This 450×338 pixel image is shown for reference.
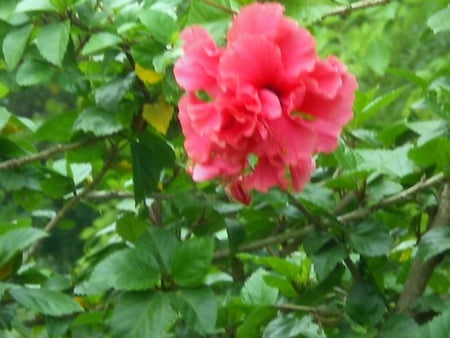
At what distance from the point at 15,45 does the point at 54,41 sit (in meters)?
0.07

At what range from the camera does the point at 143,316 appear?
1.18 meters

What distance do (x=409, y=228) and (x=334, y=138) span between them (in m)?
0.55

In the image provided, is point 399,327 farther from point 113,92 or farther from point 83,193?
point 83,193

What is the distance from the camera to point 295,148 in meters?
0.87

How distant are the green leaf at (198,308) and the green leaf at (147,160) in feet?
0.57

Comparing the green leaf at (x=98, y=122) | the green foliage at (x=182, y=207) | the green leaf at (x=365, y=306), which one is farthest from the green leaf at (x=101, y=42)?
the green leaf at (x=365, y=306)

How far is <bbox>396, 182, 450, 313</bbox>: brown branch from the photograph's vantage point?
130cm

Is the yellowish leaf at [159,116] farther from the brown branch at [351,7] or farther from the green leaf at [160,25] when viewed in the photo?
the brown branch at [351,7]

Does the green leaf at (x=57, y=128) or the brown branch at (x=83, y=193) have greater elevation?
the green leaf at (x=57, y=128)

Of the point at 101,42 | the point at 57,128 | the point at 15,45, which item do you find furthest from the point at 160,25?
the point at 57,128

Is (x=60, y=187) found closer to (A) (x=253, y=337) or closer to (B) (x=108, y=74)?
(B) (x=108, y=74)

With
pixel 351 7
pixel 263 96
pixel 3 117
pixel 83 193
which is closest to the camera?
pixel 263 96

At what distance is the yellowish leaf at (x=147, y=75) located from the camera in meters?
1.21

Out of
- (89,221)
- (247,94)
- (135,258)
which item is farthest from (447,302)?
(89,221)
